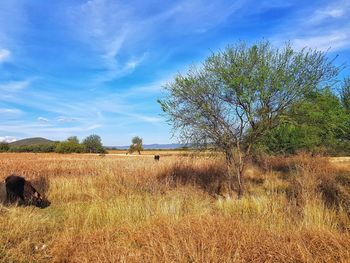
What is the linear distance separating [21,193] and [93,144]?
89328 millimetres

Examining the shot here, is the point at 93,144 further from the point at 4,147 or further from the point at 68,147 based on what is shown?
the point at 4,147

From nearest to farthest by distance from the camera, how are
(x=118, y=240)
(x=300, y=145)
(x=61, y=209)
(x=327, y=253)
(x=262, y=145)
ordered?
(x=327, y=253)
(x=118, y=240)
(x=61, y=209)
(x=262, y=145)
(x=300, y=145)

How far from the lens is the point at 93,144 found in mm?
98750

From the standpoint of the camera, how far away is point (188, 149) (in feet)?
43.0

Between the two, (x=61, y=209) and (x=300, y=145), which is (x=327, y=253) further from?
(x=300, y=145)

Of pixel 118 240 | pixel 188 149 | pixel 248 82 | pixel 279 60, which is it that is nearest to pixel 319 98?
pixel 279 60

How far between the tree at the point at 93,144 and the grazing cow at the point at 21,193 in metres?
84.6

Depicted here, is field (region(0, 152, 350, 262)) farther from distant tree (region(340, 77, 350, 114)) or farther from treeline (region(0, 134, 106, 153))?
treeline (region(0, 134, 106, 153))

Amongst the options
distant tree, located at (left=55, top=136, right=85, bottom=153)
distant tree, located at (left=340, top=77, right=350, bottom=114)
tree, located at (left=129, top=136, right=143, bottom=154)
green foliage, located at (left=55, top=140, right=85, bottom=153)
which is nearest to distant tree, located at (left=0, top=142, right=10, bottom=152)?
distant tree, located at (left=55, top=136, right=85, bottom=153)

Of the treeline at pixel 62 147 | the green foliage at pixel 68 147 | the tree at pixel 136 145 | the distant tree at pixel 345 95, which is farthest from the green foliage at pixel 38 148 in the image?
the distant tree at pixel 345 95

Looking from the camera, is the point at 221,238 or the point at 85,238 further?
the point at 85,238

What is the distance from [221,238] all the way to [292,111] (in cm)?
731

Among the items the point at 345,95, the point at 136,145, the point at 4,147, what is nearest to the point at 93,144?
the point at 136,145

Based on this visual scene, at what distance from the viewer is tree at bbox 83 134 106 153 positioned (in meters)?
96.2
